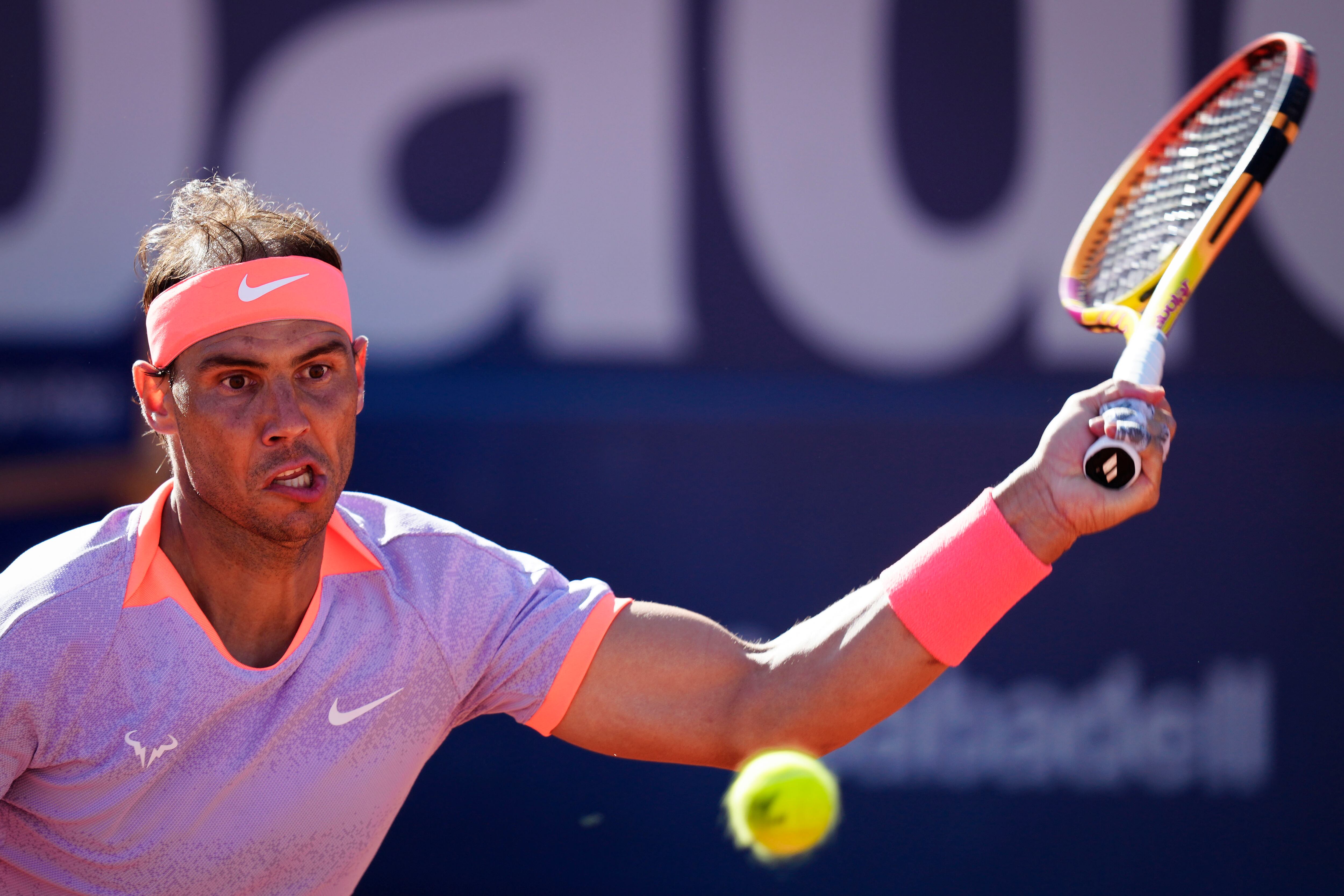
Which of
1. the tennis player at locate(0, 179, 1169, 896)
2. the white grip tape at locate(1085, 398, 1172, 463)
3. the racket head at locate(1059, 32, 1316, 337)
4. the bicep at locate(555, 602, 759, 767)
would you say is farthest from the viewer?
the racket head at locate(1059, 32, 1316, 337)

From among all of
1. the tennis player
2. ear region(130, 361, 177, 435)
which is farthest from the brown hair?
ear region(130, 361, 177, 435)

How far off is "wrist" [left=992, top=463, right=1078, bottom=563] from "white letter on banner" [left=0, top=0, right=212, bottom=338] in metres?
3.09

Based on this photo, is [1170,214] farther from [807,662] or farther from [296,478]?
[296,478]

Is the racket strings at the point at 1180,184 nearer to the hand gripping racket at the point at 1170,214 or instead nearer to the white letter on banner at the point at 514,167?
the hand gripping racket at the point at 1170,214

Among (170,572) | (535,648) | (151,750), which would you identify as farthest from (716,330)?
(151,750)

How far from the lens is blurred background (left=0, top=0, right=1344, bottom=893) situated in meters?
3.97

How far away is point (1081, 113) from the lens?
4000mm

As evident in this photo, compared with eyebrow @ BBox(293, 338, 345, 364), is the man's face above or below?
below

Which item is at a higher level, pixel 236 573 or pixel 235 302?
pixel 235 302

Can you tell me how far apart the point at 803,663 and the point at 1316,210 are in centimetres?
283

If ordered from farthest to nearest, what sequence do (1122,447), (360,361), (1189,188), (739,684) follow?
(1189,188) < (360,361) < (739,684) < (1122,447)

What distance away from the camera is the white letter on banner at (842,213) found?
402cm

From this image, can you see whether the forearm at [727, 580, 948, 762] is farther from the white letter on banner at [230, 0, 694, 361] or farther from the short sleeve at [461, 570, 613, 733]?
the white letter on banner at [230, 0, 694, 361]

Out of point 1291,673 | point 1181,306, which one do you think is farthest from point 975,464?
point 1181,306
